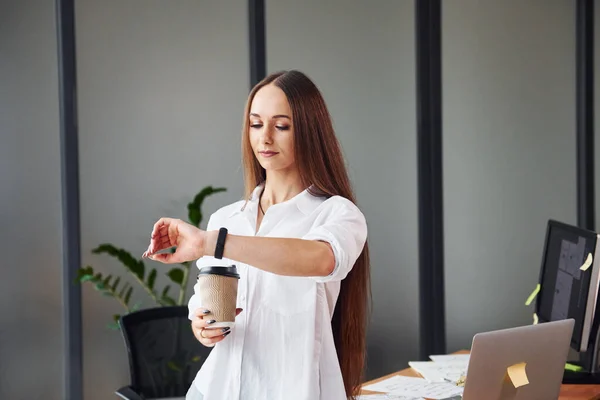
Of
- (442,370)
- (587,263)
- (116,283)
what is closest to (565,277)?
(587,263)

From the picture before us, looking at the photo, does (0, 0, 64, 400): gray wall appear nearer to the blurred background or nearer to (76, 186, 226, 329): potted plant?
the blurred background

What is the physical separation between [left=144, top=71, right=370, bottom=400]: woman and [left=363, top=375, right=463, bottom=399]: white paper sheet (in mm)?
756

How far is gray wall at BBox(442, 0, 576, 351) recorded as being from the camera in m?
4.73

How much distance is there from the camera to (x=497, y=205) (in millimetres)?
4770

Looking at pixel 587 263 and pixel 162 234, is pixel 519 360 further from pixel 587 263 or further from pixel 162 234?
pixel 162 234

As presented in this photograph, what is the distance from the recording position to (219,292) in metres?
1.62

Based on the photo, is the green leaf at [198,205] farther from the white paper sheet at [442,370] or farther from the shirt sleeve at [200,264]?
the shirt sleeve at [200,264]

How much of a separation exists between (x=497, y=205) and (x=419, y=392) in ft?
7.74

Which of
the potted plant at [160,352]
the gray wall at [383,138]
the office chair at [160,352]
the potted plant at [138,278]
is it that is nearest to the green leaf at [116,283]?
the potted plant at [138,278]

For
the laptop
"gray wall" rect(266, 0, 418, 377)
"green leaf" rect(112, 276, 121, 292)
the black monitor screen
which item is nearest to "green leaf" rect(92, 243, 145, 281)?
"green leaf" rect(112, 276, 121, 292)

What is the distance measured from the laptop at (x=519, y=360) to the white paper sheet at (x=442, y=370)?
0.49 m

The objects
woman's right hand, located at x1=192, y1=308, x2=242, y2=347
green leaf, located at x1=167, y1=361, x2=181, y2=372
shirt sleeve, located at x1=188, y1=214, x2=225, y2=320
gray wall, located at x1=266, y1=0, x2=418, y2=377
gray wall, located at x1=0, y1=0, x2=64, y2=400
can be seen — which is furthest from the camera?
gray wall, located at x1=266, y1=0, x2=418, y2=377

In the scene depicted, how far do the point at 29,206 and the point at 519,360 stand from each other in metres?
2.47

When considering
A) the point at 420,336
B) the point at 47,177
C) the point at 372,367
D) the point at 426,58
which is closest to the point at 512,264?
the point at 420,336
